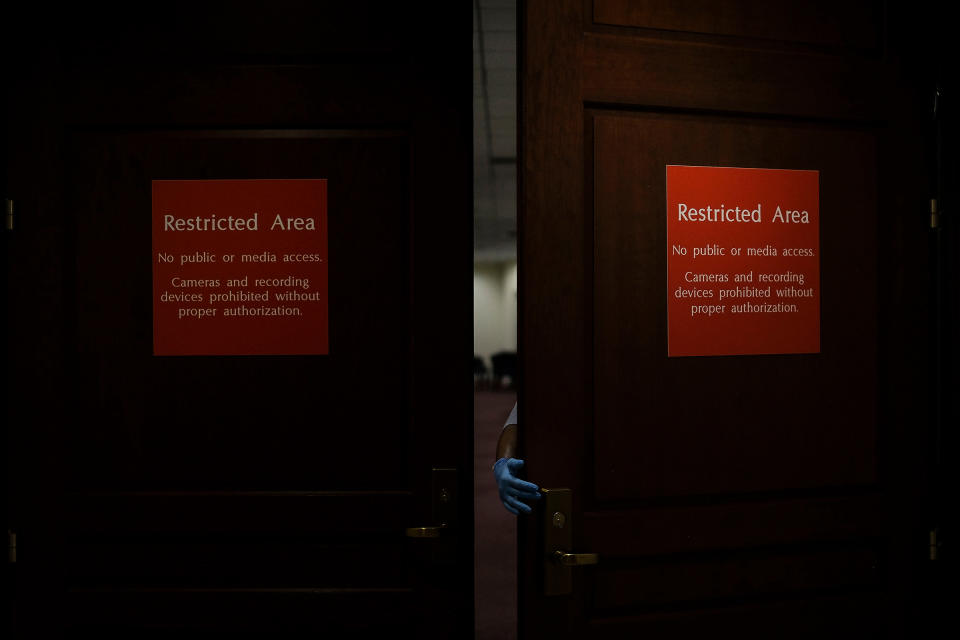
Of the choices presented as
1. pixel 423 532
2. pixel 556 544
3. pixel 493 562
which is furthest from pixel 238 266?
pixel 493 562

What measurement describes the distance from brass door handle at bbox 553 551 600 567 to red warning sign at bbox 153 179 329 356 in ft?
2.65

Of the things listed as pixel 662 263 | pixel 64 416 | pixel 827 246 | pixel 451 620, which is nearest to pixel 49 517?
pixel 64 416

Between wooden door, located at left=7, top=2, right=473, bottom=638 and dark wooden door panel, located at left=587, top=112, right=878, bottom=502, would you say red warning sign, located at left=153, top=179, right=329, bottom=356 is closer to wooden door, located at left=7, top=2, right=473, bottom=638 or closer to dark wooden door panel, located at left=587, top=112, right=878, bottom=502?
wooden door, located at left=7, top=2, right=473, bottom=638

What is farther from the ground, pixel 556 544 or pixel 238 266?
pixel 238 266

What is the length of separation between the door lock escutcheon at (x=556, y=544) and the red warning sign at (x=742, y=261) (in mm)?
417

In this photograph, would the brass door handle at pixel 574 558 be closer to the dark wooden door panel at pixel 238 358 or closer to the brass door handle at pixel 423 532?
the brass door handle at pixel 423 532

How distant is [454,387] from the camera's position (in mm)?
1633

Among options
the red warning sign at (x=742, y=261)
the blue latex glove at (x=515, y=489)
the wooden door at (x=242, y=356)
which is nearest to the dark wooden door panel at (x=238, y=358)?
the wooden door at (x=242, y=356)

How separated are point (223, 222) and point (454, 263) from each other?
609 mm

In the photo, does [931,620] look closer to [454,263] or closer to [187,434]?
[454,263]

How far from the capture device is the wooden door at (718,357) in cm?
129

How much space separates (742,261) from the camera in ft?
4.60

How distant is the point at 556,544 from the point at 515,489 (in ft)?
0.45

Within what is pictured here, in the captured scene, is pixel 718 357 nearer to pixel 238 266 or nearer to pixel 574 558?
pixel 574 558
